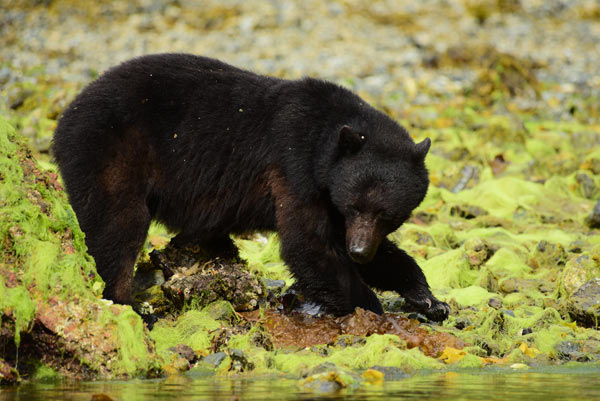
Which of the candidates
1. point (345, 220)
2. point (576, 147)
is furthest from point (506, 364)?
point (576, 147)

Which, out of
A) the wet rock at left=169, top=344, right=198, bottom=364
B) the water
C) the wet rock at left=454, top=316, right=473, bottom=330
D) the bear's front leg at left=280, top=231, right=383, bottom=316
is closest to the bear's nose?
the bear's front leg at left=280, top=231, right=383, bottom=316

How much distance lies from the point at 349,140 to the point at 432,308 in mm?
1544

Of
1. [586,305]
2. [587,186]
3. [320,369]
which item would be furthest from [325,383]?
[587,186]

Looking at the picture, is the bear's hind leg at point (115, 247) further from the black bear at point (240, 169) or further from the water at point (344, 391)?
the water at point (344, 391)

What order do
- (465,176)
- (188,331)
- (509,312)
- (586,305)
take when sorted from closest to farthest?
(188,331) → (586,305) → (509,312) → (465,176)

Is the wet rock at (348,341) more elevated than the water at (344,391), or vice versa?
the water at (344,391)

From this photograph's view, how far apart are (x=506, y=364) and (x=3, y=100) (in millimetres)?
12087

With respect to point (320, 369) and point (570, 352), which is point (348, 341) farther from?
point (570, 352)

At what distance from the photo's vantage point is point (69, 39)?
2095 cm

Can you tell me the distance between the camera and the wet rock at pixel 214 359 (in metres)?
5.69

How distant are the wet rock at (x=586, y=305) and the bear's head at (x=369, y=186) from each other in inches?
60.1

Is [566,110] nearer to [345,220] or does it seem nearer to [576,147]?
[576,147]

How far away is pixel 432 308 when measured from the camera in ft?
23.0

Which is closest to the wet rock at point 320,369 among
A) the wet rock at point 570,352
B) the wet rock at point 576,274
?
the wet rock at point 570,352
